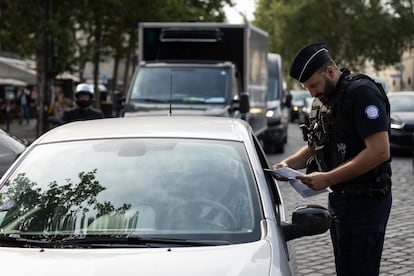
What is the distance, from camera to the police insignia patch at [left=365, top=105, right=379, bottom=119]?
4.31 m

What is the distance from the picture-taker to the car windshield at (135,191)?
402 cm

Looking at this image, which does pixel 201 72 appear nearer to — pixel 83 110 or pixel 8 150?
pixel 83 110

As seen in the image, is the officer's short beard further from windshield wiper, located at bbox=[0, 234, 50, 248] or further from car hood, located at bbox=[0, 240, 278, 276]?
windshield wiper, located at bbox=[0, 234, 50, 248]

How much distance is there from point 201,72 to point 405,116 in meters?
6.74

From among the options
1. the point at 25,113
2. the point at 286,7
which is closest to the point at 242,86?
the point at 25,113

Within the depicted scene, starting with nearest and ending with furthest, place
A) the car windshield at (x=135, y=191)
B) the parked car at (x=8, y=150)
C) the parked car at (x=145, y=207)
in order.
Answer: the parked car at (x=145, y=207) < the car windshield at (x=135, y=191) < the parked car at (x=8, y=150)

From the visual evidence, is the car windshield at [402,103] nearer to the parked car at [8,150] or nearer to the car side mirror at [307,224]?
the parked car at [8,150]

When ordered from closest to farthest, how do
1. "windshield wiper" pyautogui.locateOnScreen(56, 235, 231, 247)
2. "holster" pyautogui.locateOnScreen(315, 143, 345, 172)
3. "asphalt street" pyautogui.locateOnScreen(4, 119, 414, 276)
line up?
"windshield wiper" pyautogui.locateOnScreen(56, 235, 231, 247)
"holster" pyautogui.locateOnScreen(315, 143, 345, 172)
"asphalt street" pyautogui.locateOnScreen(4, 119, 414, 276)

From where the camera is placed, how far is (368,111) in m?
4.33

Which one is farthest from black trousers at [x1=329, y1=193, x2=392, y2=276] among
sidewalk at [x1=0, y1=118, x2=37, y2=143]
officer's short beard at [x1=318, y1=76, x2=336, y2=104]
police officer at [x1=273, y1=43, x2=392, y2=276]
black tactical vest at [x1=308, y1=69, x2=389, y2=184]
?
sidewalk at [x1=0, y1=118, x2=37, y2=143]

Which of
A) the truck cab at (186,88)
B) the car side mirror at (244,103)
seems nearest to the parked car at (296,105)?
the truck cab at (186,88)

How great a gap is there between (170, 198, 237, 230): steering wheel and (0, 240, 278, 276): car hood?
278mm

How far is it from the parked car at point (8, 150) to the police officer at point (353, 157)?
3851 mm

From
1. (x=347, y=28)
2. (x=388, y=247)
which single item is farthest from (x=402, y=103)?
(x=347, y=28)
